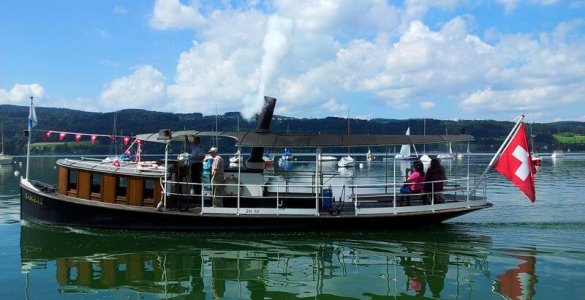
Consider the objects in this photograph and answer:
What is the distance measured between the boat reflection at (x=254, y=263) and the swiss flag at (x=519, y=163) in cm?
224

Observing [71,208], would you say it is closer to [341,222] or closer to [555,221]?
[341,222]

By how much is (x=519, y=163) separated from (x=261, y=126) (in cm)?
894

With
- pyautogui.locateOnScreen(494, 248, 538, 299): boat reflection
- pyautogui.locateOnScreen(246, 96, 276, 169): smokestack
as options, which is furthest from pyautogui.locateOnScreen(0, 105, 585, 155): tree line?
pyautogui.locateOnScreen(494, 248, 538, 299): boat reflection

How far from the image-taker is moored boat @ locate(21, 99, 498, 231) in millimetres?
15578

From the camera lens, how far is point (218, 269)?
1231cm

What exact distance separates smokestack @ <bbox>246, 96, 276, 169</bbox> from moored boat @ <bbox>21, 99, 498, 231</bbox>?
0.08 metres

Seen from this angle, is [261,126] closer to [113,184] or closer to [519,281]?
[113,184]

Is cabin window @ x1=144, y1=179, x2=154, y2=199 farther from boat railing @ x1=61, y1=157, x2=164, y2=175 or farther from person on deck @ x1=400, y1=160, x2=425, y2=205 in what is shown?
person on deck @ x1=400, y1=160, x2=425, y2=205

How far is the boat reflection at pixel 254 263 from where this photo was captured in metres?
10.7

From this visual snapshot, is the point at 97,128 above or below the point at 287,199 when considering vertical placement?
above

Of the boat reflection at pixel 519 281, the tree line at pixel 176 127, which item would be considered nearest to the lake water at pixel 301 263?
the boat reflection at pixel 519 281

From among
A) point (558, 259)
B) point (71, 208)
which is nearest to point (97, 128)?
point (71, 208)

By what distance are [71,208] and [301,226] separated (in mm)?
7911

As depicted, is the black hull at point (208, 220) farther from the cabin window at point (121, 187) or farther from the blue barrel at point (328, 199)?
the blue barrel at point (328, 199)
